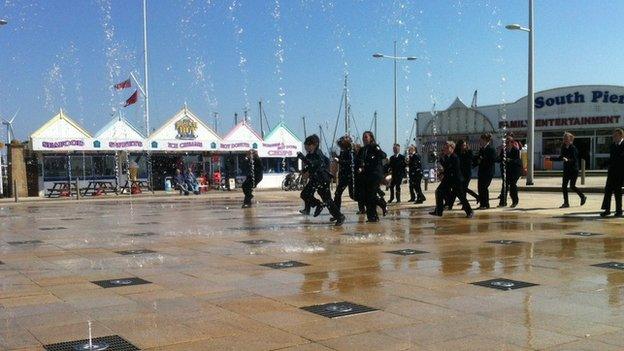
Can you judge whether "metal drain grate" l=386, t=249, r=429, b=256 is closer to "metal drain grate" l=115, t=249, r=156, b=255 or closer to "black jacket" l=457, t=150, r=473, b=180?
"metal drain grate" l=115, t=249, r=156, b=255

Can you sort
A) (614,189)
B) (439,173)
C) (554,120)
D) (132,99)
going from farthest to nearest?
(554,120)
(132,99)
(439,173)
(614,189)

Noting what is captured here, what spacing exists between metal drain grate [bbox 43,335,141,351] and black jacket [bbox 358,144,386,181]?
870 centimetres

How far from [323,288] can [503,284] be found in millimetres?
1737

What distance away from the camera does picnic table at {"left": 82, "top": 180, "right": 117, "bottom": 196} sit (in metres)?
31.8

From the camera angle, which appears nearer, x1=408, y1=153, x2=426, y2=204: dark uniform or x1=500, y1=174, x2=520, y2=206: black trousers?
x1=500, y1=174, x2=520, y2=206: black trousers

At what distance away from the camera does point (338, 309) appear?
5.11m

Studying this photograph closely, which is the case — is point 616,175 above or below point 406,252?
above

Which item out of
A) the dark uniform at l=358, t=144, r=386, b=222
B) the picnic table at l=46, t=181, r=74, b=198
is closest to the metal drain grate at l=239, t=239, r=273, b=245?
the dark uniform at l=358, t=144, r=386, b=222

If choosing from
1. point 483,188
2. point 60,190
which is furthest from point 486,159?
point 60,190

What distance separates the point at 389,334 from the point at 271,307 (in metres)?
1.24

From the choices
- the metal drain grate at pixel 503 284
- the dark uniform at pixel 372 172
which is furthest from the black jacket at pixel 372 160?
the metal drain grate at pixel 503 284

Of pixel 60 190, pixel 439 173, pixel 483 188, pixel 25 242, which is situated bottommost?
pixel 60 190

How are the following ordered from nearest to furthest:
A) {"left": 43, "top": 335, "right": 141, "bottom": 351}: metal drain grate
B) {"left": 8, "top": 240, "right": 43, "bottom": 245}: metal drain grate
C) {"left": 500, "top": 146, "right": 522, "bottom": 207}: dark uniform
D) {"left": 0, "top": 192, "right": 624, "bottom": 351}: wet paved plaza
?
{"left": 43, "top": 335, "right": 141, "bottom": 351}: metal drain grate, {"left": 0, "top": 192, "right": 624, "bottom": 351}: wet paved plaza, {"left": 8, "top": 240, "right": 43, "bottom": 245}: metal drain grate, {"left": 500, "top": 146, "right": 522, "bottom": 207}: dark uniform

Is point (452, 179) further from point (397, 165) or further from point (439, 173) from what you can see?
point (397, 165)
